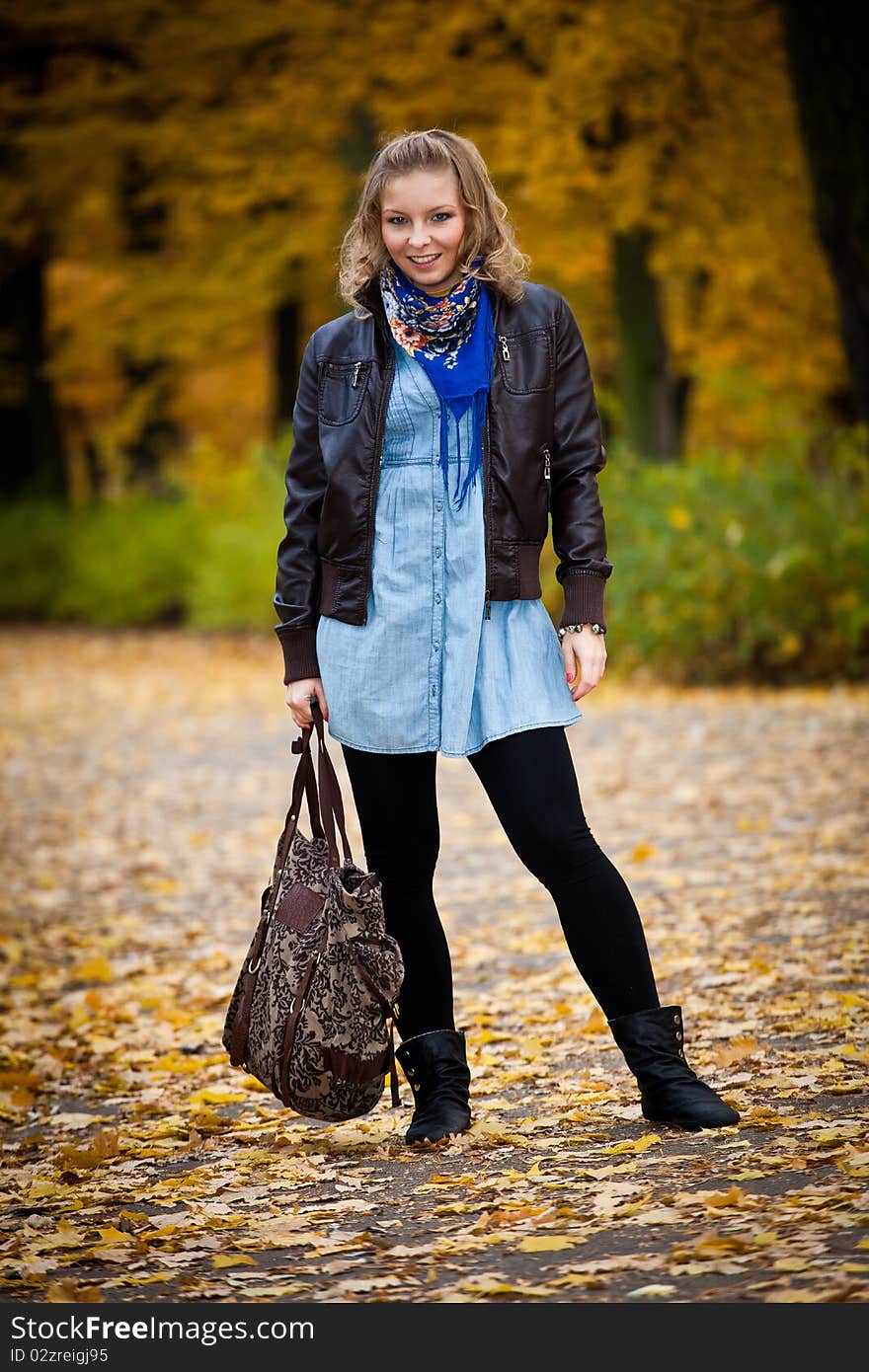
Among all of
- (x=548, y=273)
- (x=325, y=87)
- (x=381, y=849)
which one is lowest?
(x=381, y=849)

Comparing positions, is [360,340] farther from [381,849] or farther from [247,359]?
[247,359]

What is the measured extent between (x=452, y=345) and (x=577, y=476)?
0.36 m

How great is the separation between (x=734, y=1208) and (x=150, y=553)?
19.2m

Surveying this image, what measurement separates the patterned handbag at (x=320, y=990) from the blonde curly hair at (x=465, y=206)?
923 mm

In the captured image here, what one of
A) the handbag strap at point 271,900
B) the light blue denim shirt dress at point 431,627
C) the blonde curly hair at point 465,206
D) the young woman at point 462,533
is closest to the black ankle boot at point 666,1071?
the young woman at point 462,533

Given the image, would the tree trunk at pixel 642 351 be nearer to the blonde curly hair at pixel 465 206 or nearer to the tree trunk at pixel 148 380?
the tree trunk at pixel 148 380

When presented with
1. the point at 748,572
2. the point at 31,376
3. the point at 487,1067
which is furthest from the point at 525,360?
the point at 31,376

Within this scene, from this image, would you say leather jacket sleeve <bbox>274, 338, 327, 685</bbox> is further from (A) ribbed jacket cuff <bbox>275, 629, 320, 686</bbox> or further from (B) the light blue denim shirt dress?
(B) the light blue denim shirt dress

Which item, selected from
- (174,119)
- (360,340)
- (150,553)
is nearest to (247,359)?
(150,553)

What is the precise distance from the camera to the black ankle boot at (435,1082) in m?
3.62

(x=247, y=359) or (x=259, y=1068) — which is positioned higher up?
(x=247, y=359)

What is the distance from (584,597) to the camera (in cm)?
340

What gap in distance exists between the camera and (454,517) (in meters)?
3.35

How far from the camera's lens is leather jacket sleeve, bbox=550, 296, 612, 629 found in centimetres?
337
